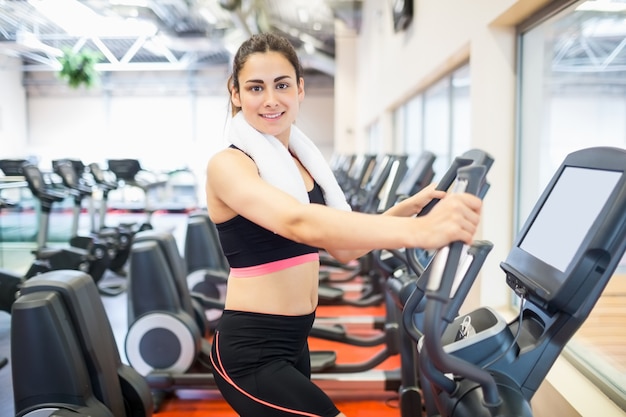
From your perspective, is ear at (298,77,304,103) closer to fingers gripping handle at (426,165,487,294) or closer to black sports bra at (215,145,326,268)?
black sports bra at (215,145,326,268)

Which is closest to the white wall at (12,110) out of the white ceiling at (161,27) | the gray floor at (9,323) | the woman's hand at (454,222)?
the white ceiling at (161,27)

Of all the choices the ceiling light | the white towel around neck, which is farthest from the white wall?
the white towel around neck

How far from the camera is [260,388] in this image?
1388mm

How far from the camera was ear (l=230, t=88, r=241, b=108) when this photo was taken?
1536 millimetres

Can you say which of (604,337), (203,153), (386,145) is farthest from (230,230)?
(203,153)

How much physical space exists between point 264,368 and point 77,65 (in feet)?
24.4

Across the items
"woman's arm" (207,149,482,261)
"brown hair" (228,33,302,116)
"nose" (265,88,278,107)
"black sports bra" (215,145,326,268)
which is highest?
"brown hair" (228,33,302,116)

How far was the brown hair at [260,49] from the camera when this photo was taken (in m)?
1.50

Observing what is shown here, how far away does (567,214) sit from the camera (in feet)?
4.14

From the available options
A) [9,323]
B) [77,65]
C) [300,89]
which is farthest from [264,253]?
[77,65]

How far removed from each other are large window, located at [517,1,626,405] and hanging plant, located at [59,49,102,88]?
6.35 metres

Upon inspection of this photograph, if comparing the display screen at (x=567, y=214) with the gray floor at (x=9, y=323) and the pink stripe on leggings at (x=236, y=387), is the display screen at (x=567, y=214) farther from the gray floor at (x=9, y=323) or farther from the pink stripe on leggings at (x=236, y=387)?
the gray floor at (x=9, y=323)

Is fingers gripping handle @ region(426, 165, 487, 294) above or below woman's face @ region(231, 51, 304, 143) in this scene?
below

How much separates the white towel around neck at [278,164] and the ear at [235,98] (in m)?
0.04
